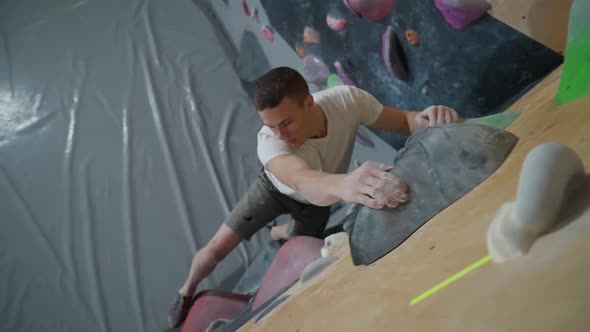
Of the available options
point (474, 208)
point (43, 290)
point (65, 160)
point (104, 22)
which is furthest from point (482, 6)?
point (104, 22)

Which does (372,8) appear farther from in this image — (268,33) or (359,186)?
(268,33)

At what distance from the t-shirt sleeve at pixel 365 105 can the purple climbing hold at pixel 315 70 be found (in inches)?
13.6

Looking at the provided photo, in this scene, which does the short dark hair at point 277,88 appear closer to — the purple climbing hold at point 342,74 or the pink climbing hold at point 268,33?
the purple climbing hold at point 342,74

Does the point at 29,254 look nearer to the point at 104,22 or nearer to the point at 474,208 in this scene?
the point at 104,22

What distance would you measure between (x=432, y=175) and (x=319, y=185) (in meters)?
0.27

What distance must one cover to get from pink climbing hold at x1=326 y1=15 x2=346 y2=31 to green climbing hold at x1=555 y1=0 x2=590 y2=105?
0.72 meters

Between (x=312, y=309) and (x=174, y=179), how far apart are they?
132 centimetres

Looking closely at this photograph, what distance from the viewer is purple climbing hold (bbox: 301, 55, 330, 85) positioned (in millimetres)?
1409

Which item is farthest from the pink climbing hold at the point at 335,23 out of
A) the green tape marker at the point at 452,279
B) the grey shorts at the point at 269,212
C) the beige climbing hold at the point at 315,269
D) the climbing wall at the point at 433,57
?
the green tape marker at the point at 452,279

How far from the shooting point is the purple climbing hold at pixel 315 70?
1.41m

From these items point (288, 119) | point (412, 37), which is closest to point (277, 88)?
point (288, 119)

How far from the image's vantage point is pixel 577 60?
0.46 m

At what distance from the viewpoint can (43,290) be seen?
147 centimetres

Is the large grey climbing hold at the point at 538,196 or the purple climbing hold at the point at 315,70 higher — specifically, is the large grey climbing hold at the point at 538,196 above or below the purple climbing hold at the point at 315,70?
above
